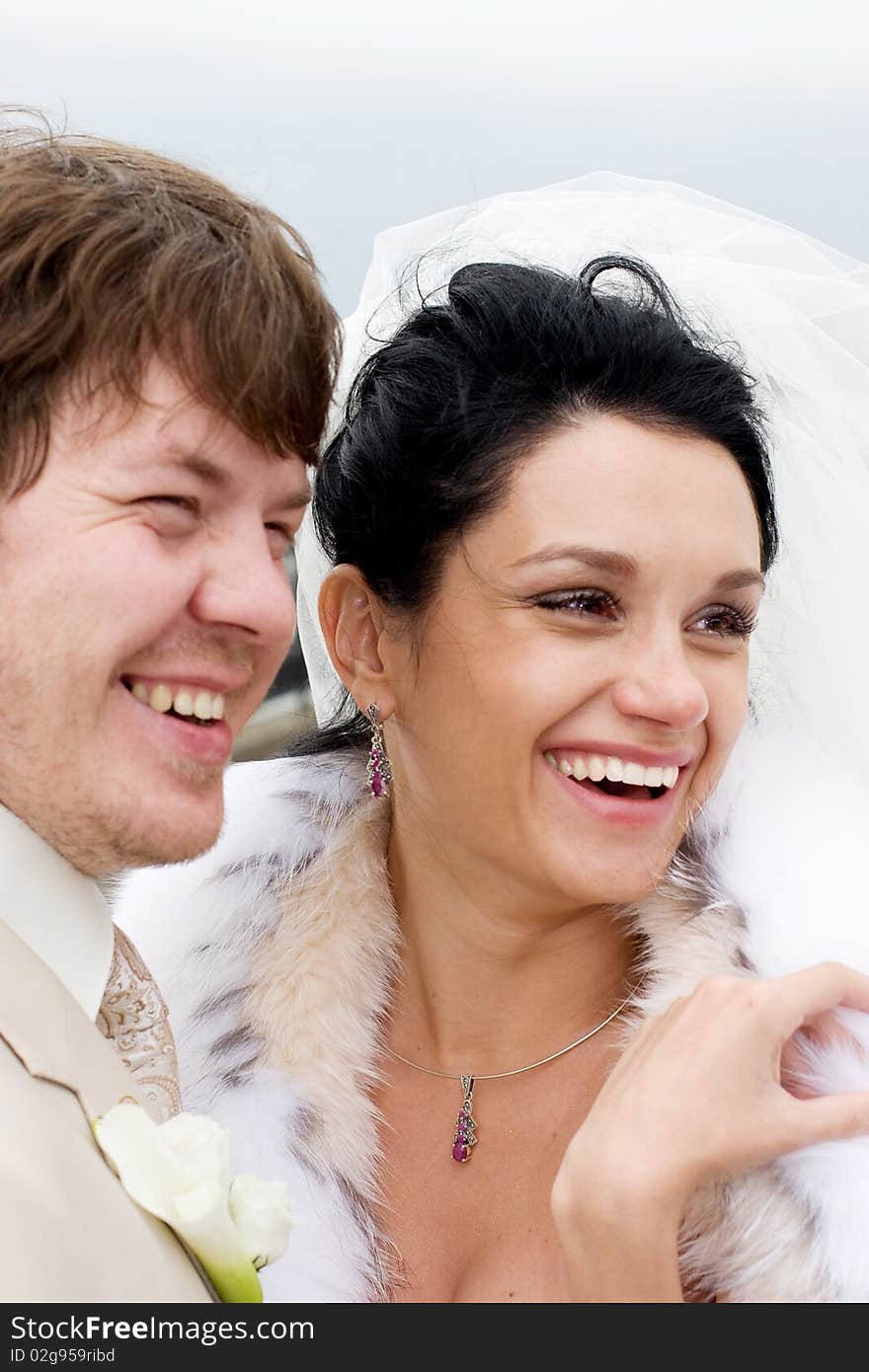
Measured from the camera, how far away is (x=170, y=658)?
1.95m

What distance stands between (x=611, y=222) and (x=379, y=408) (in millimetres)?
702

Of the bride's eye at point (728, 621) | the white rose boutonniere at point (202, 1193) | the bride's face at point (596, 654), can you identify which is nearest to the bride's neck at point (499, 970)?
the bride's face at point (596, 654)

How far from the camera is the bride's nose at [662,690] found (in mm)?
2164

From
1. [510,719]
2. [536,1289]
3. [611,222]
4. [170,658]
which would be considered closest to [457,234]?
[611,222]

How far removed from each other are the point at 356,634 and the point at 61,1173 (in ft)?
4.44

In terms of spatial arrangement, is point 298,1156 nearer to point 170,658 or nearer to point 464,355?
point 170,658

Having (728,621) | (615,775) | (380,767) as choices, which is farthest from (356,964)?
(728,621)

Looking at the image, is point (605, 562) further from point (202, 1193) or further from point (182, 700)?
point (202, 1193)

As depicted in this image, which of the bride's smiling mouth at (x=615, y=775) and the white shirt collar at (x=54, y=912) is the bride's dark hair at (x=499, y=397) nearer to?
the bride's smiling mouth at (x=615, y=775)

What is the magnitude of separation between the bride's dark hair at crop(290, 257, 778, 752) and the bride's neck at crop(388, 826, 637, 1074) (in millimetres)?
526

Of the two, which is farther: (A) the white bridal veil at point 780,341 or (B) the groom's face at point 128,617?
(A) the white bridal veil at point 780,341

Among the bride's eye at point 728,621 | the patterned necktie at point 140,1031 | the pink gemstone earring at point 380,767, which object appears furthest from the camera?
the pink gemstone earring at point 380,767
